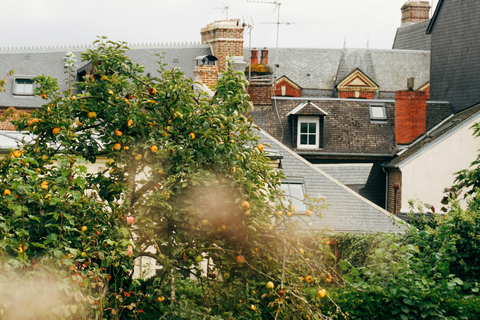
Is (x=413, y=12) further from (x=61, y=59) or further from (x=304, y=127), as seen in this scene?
(x=61, y=59)

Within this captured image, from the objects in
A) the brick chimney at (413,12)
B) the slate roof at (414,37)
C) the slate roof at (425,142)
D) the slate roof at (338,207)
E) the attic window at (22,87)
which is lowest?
the slate roof at (338,207)

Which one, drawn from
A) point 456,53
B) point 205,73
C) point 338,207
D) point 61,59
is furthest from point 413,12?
point 338,207

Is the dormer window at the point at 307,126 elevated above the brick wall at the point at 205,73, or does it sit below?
below

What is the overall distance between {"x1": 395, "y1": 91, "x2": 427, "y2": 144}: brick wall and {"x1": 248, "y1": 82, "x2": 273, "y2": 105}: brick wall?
6227mm

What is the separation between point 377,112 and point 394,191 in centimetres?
513

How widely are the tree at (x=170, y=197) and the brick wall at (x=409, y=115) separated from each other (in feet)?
73.1

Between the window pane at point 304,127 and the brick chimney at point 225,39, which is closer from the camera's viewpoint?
the window pane at point 304,127

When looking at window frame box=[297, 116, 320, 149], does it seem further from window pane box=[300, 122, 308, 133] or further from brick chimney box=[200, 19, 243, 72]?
brick chimney box=[200, 19, 243, 72]

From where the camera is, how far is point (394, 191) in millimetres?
25172

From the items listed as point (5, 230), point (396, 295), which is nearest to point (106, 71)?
point (5, 230)

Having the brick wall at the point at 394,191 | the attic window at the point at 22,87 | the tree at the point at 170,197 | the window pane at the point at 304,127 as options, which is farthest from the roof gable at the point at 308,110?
the tree at the point at 170,197

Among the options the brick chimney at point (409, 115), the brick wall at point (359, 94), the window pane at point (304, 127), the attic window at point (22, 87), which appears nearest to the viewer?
the brick chimney at point (409, 115)

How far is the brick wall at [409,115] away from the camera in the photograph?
1096 inches

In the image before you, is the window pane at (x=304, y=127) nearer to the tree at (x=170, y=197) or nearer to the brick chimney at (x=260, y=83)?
the brick chimney at (x=260, y=83)
